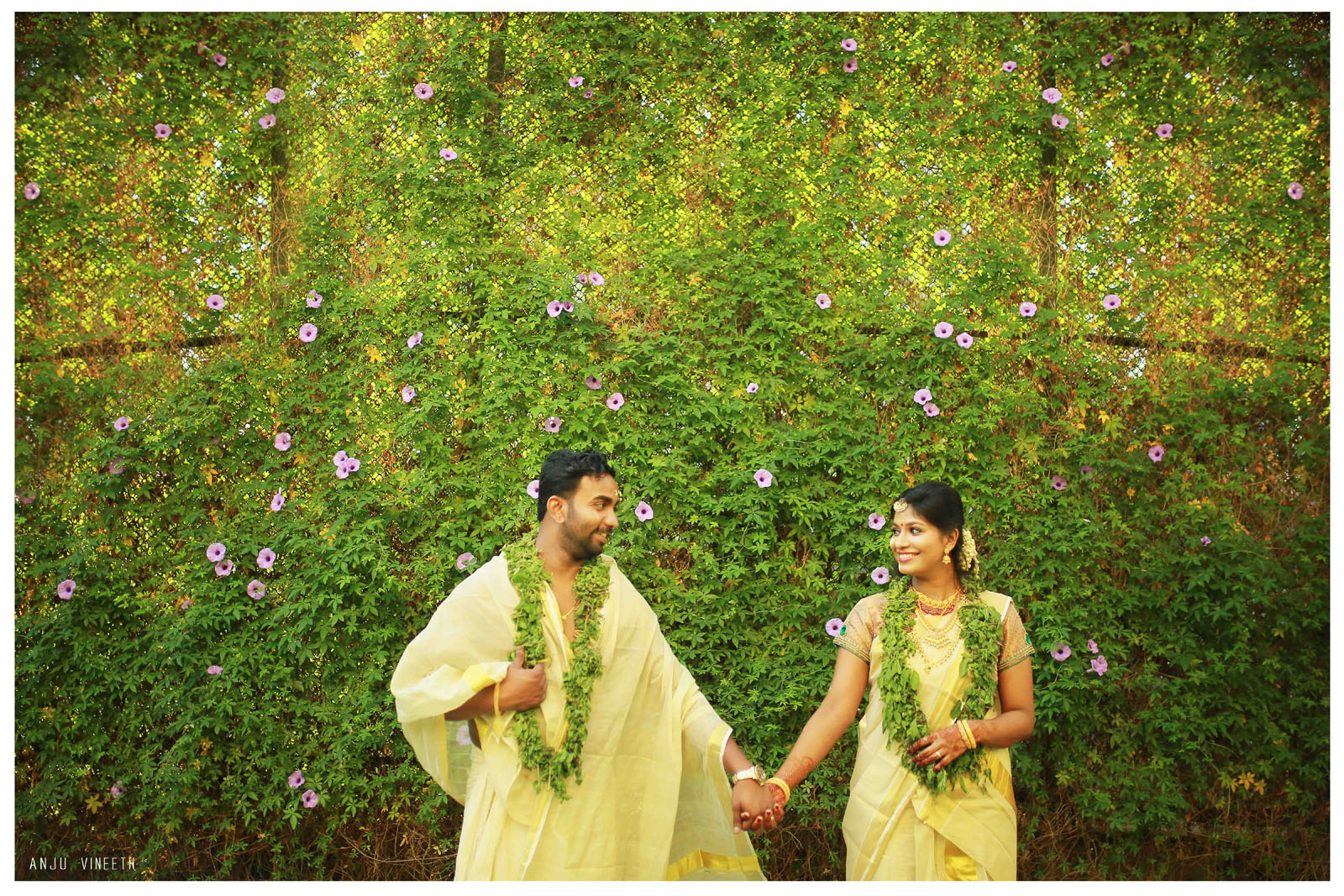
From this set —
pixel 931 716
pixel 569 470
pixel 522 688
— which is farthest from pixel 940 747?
pixel 569 470

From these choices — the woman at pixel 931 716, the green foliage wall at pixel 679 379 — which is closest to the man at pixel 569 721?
the woman at pixel 931 716

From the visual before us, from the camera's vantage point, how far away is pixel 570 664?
2916mm

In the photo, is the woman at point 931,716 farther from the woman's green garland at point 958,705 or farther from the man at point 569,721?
the man at point 569,721

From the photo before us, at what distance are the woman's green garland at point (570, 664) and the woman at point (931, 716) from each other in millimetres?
668

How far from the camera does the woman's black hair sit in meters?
2.95

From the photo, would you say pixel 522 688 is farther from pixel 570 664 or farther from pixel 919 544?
pixel 919 544

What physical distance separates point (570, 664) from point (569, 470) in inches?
23.2

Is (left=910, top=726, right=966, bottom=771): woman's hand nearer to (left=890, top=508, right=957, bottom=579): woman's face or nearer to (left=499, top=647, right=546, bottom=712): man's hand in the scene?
(left=890, top=508, right=957, bottom=579): woman's face

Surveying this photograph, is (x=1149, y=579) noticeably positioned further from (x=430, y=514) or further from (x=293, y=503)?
(x=293, y=503)

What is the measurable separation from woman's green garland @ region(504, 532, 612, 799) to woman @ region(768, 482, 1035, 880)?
668mm

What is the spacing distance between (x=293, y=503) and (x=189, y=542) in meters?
0.46

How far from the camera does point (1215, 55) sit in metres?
4.46

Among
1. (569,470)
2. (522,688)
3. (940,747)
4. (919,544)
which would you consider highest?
(569,470)

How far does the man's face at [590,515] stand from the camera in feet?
9.70
